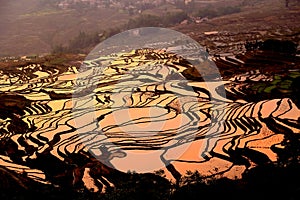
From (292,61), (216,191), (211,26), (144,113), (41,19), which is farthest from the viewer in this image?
(41,19)

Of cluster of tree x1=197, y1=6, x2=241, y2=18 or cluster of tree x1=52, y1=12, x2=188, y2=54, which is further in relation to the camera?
cluster of tree x1=197, y1=6, x2=241, y2=18

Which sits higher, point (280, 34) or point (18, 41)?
point (280, 34)

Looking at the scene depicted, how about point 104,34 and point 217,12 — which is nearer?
point 104,34

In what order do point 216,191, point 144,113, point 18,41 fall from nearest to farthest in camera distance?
point 216,191
point 144,113
point 18,41

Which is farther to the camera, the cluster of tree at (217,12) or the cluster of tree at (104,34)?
the cluster of tree at (217,12)

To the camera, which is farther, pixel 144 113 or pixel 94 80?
pixel 94 80

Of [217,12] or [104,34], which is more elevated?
[217,12]

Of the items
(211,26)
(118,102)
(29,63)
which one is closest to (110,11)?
(211,26)

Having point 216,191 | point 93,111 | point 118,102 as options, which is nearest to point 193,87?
point 118,102

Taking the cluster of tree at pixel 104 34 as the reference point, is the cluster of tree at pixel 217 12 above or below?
above

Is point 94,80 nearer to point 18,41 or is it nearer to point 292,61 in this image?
point 292,61

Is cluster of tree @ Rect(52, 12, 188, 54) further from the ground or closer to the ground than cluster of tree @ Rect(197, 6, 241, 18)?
closer to the ground
